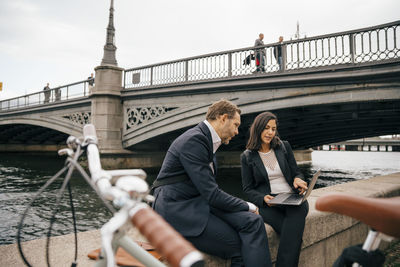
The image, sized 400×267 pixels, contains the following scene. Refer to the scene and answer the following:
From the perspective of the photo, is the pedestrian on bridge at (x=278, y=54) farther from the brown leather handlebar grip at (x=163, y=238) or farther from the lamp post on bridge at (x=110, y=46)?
the brown leather handlebar grip at (x=163, y=238)

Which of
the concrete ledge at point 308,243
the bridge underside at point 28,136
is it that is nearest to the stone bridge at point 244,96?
the concrete ledge at point 308,243

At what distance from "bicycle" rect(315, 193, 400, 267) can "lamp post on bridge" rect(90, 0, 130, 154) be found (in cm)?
1381

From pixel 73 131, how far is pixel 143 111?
5.51 meters

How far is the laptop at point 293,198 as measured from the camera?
2.39m

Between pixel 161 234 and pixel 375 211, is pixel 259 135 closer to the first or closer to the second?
pixel 375 211

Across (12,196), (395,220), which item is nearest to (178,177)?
(395,220)

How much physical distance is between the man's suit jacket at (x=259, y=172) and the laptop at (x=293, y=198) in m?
0.18

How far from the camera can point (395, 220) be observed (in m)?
1.11

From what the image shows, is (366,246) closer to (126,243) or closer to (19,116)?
(126,243)

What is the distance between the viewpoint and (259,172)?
9.36 feet

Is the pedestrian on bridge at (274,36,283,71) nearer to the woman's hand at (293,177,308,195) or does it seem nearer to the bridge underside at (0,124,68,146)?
the woman's hand at (293,177,308,195)

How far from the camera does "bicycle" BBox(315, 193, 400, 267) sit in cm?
112

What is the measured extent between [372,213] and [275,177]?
5.85 ft

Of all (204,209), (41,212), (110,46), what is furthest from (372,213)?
(110,46)
